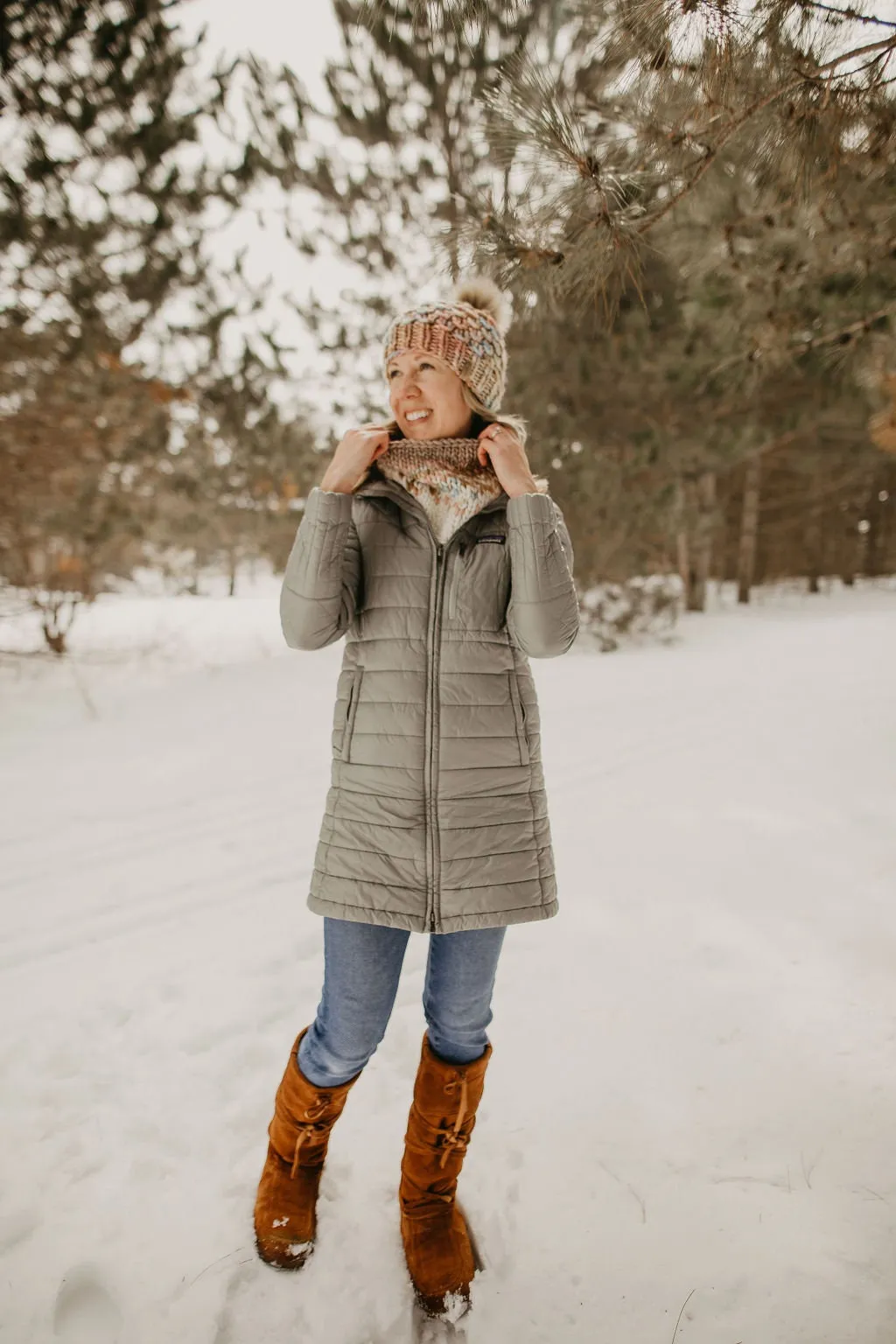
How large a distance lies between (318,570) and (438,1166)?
1302 mm

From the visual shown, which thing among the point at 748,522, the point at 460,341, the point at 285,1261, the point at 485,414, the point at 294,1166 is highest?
the point at 748,522

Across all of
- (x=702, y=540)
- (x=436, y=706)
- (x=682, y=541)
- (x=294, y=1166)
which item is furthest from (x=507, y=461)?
(x=682, y=541)

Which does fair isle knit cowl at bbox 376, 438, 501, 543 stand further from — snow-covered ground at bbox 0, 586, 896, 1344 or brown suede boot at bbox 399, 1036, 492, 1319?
snow-covered ground at bbox 0, 586, 896, 1344

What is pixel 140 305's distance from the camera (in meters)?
6.66

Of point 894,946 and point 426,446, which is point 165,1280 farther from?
point 894,946

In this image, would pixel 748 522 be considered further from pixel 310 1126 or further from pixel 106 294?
pixel 310 1126

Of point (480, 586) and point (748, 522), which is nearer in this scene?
point (480, 586)

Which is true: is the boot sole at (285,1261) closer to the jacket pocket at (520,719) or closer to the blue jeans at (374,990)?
the blue jeans at (374,990)

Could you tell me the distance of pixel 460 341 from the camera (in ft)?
4.88

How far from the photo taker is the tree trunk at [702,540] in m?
10.9

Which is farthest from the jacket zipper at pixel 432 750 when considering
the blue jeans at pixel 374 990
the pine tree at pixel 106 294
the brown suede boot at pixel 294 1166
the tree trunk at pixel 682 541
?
the tree trunk at pixel 682 541

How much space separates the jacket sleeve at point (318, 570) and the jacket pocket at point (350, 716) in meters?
0.11

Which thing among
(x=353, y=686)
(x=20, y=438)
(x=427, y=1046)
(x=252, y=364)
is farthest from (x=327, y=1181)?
(x=252, y=364)

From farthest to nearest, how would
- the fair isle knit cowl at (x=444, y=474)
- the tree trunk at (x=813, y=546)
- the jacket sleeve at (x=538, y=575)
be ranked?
the tree trunk at (x=813, y=546) → the fair isle knit cowl at (x=444, y=474) → the jacket sleeve at (x=538, y=575)
